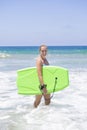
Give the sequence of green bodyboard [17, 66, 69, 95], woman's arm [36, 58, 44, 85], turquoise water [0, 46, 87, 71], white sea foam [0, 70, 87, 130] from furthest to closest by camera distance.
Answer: turquoise water [0, 46, 87, 71] < green bodyboard [17, 66, 69, 95] < woman's arm [36, 58, 44, 85] < white sea foam [0, 70, 87, 130]

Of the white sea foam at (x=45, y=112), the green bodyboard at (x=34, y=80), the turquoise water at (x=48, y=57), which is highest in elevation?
the green bodyboard at (x=34, y=80)

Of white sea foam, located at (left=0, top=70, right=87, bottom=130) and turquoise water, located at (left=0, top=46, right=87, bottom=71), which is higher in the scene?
white sea foam, located at (left=0, top=70, right=87, bottom=130)

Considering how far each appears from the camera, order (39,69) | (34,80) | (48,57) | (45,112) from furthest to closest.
Result: 1. (48,57)
2. (34,80)
3. (45,112)
4. (39,69)

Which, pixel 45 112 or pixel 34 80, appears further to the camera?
pixel 34 80

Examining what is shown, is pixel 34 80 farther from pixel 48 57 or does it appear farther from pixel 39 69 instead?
pixel 48 57

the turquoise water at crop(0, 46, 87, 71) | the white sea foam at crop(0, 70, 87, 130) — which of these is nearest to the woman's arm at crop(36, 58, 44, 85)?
the white sea foam at crop(0, 70, 87, 130)

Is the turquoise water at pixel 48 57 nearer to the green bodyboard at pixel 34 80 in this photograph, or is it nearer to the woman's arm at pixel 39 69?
the green bodyboard at pixel 34 80

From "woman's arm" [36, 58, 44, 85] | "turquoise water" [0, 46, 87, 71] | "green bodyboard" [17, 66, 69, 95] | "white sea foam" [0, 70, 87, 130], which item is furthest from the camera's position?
"turquoise water" [0, 46, 87, 71]

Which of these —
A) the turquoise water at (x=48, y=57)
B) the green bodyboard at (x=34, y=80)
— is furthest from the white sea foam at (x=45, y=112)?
the turquoise water at (x=48, y=57)

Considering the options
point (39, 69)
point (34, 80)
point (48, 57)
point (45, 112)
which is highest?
point (39, 69)

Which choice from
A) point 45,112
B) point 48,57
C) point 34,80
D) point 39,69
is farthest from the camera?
point 48,57

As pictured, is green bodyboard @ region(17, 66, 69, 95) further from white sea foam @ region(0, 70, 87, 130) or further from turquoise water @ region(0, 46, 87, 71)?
turquoise water @ region(0, 46, 87, 71)

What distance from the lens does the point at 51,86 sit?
7.13 meters

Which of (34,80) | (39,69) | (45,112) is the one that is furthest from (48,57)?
(39,69)
